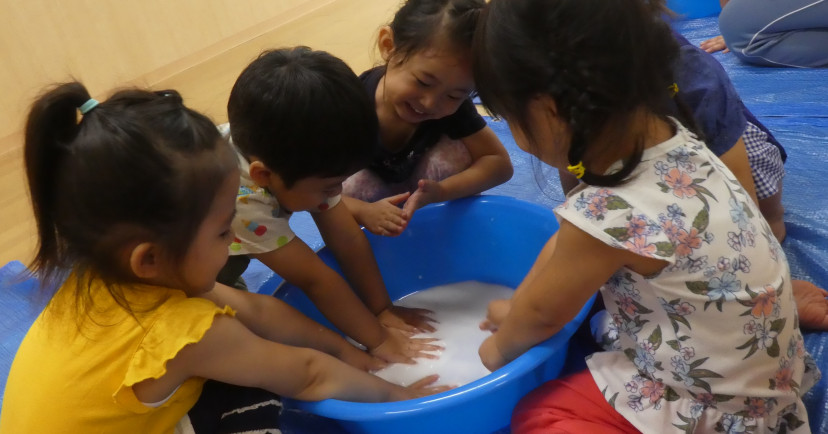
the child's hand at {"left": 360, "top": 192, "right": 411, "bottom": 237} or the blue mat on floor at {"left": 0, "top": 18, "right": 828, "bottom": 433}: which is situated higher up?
the child's hand at {"left": 360, "top": 192, "right": 411, "bottom": 237}

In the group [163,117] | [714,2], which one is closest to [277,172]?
[163,117]

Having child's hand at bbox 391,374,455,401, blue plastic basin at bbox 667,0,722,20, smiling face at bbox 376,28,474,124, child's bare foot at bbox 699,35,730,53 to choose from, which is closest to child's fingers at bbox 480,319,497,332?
child's hand at bbox 391,374,455,401

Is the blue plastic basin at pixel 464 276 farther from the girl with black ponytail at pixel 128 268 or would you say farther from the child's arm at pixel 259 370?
the girl with black ponytail at pixel 128 268

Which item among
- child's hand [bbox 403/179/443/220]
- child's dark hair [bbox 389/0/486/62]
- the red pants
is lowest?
the red pants

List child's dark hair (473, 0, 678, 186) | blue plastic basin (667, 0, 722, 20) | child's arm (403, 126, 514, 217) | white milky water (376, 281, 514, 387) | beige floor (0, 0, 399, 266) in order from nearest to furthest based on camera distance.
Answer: child's dark hair (473, 0, 678, 186), white milky water (376, 281, 514, 387), child's arm (403, 126, 514, 217), beige floor (0, 0, 399, 266), blue plastic basin (667, 0, 722, 20)

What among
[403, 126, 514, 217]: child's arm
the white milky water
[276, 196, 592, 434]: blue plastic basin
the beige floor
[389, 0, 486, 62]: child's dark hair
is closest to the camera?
[276, 196, 592, 434]: blue plastic basin

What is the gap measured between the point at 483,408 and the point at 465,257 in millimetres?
440

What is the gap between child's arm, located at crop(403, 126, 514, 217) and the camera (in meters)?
1.15

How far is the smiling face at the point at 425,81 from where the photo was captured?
0.96 meters

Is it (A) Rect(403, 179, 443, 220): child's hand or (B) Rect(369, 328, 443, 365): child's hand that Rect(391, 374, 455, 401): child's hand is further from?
(A) Rect(403, 179, 443, 220): child's hand

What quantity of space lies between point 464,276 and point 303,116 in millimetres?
551

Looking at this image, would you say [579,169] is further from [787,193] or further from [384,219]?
[787,193]

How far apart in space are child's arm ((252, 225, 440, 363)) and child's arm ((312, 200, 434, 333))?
0.02 metres

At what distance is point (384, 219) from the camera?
3.63 ft
